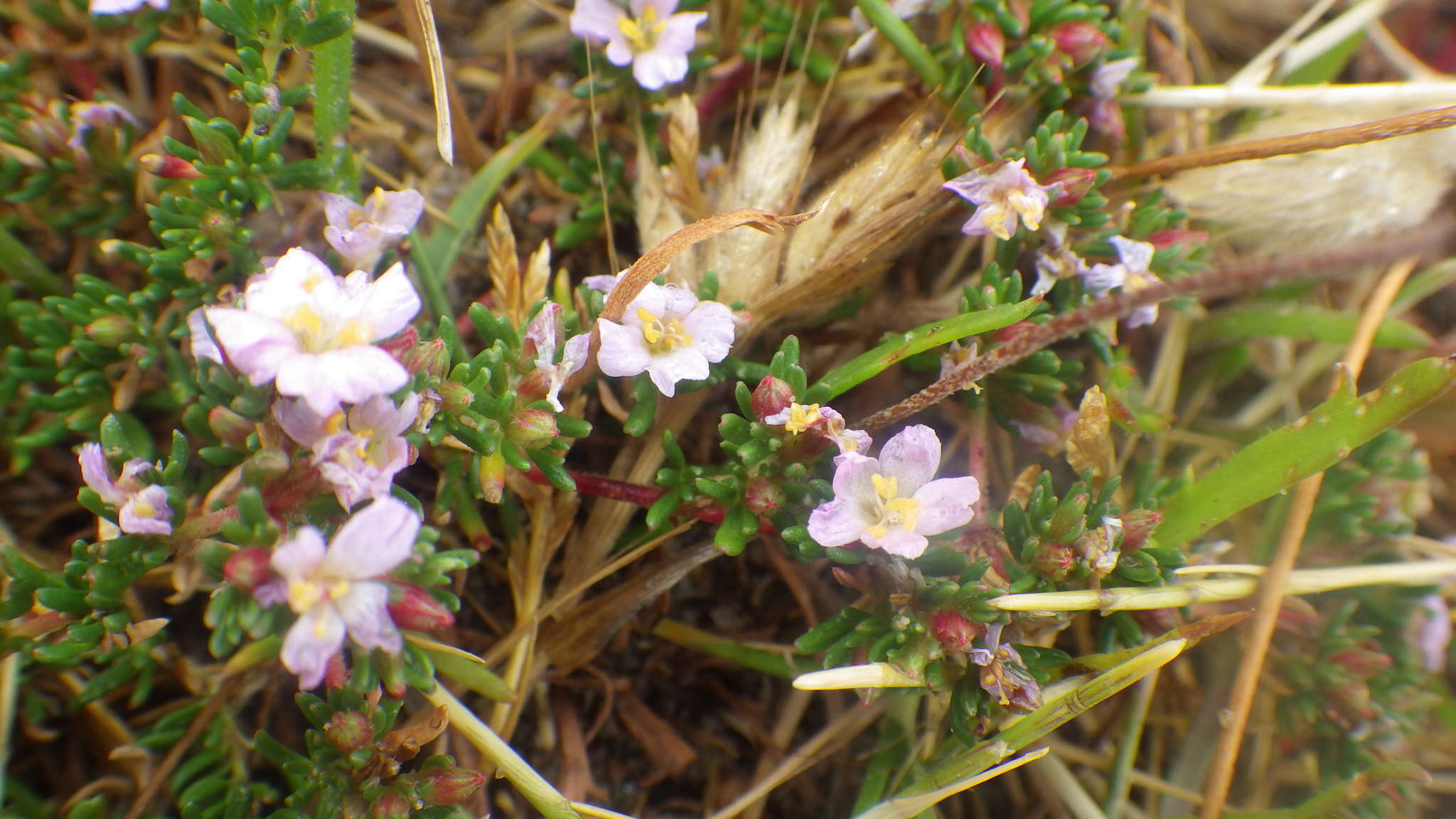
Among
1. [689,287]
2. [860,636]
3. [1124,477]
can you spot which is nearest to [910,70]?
[689,287]

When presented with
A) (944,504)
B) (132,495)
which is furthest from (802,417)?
(132,495)

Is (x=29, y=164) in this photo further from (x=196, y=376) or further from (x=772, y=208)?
(x=772, y=208)

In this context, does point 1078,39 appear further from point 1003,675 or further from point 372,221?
point 372,221

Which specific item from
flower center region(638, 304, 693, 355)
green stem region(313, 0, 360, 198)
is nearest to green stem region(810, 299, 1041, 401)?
flower center region(638, 304, 693, 355)

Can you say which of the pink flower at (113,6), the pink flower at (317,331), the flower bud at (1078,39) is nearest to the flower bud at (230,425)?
the pink flower at (317,331)

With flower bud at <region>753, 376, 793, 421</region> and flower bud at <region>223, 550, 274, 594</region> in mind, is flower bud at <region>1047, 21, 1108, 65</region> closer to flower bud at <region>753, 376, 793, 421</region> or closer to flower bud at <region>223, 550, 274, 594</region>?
flower bud at <region>753, 376, 793, 421</region>
